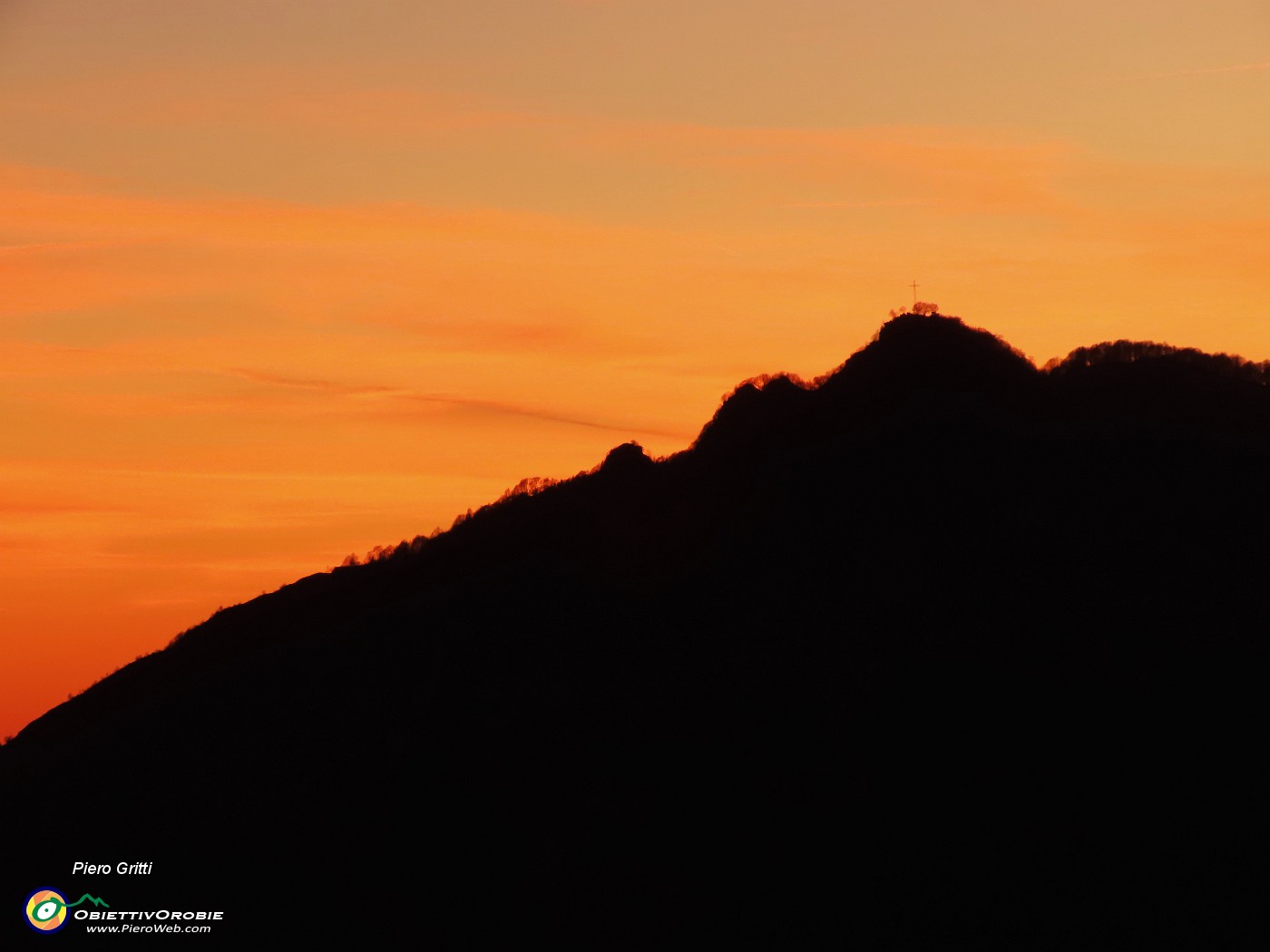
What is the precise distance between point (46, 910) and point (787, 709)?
3567 cm

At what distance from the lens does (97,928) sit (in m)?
87.9

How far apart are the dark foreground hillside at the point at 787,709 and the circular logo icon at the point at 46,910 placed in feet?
4.70

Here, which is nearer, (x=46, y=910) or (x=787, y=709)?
(x=46, y=910)

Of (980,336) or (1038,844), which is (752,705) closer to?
(1038,844)

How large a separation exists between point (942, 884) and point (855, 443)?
84.7 ft

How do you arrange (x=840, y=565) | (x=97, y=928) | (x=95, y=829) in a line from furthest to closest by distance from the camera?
(x=840, y=565), (x=95, y=829), (x=97, y=928)

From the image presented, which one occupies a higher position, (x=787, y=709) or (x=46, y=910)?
(x=787, y=709)

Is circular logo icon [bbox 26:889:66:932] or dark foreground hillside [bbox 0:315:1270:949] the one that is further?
dark foreground hillside [bbox 0:315:1270:949]

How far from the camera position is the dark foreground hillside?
90250 millimetres

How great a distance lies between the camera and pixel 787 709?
98.4 meters

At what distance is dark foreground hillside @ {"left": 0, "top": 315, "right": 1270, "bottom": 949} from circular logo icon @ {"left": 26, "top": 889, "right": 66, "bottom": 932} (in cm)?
143

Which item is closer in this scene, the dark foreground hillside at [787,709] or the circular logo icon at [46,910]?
the circular logo icon at [46,910]

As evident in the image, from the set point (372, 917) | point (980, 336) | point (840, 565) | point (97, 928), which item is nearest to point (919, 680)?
point (840, 565)

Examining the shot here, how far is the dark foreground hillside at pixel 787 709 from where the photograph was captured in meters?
90.2
